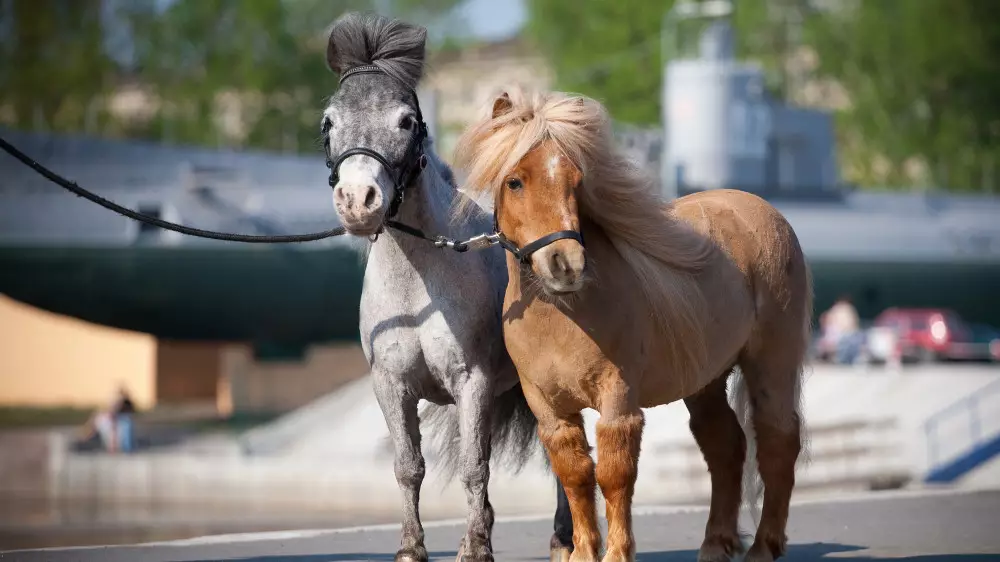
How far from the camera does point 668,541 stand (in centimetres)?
834

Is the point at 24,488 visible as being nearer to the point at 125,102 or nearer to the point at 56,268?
the point at 56,268

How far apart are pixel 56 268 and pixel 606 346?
2789 centimetres

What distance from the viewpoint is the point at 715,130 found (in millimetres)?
38062

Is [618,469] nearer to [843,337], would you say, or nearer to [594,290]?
[594,290]

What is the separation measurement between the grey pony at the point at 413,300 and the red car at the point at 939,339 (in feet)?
83.4

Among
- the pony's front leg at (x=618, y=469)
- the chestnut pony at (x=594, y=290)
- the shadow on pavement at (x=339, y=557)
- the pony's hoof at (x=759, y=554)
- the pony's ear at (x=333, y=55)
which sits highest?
the pony's ear at (x=333, y=55)

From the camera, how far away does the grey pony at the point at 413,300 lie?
20.4 feet

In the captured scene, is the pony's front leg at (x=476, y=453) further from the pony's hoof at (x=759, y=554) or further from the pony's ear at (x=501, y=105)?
Answer: the pony's hoof at (x=759, y=554)

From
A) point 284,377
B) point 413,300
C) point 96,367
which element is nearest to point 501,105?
point 413,300

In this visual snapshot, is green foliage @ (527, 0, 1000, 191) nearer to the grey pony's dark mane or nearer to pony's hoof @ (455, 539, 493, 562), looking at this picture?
the grey pony's dark mane

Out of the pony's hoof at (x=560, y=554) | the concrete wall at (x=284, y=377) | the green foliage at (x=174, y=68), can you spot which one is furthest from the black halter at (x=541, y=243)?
the green foliage at (x=174, y=68)

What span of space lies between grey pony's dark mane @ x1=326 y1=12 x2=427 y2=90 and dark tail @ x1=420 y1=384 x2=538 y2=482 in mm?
1710

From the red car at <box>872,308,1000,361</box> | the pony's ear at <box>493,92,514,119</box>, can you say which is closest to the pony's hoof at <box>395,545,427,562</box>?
the pony's ear at <box>493,92,514,119</box>

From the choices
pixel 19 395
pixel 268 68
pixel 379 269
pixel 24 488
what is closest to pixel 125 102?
pixel 268 68
